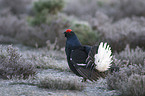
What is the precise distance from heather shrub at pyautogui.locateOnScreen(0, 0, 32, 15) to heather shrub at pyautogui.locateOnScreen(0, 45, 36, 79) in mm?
11498

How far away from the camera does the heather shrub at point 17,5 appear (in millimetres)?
Answer: 16109

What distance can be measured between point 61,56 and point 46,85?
10.3ft

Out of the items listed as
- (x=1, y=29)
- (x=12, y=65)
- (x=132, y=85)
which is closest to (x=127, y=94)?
(x=132, y=85)

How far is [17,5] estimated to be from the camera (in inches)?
644

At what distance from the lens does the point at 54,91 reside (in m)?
4.05

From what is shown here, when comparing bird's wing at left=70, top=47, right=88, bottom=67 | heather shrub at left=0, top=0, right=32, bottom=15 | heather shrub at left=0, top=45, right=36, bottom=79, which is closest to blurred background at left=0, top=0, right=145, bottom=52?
heather shrub at left=0, top=45, right=36, bottom=79

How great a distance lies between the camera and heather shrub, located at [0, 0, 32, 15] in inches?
634

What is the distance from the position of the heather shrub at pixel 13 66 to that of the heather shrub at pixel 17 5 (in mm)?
11498

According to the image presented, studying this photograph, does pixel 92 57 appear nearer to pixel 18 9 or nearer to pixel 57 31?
pixel 57 31

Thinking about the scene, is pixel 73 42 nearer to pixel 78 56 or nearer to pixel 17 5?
pixel 78 56

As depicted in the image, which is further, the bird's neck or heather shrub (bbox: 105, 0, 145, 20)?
heather shrub (bbox: 105, 0, 145, 20)

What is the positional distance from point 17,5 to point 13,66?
12324mm

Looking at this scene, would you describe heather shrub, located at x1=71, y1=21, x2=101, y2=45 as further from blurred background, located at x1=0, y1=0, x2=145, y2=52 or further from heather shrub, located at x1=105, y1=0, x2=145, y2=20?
heather shrub, located at x1=105, y1=0, x2=145, y2=20

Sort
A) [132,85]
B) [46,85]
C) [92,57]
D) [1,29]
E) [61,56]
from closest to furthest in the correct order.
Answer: [132,85] → [46,85] → [92,57] → [61,56] → [1,29]
